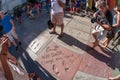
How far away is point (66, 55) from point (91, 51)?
2.77ft

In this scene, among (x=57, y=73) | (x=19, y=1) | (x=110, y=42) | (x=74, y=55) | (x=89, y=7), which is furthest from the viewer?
(x=19, y=1)

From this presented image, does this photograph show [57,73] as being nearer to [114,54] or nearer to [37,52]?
[37,52]

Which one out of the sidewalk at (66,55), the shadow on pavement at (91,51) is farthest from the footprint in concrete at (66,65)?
the shadow on pavement at (91,51)

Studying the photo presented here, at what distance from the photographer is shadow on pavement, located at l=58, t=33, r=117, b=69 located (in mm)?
7977

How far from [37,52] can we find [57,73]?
1215 mm

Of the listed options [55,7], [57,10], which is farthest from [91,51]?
[55,7]

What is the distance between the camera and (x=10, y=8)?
36.7 ft

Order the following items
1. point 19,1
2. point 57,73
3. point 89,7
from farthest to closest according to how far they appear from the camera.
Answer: point 19,1 → point 89,7 → point 57,73

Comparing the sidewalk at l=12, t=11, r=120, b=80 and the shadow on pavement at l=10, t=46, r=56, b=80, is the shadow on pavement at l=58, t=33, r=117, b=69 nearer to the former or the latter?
the sidewalk at l=12, t=11, r=120, b=80

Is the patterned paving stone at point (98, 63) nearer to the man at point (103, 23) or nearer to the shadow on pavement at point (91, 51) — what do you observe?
the shadow on pavement at point (91, 51)

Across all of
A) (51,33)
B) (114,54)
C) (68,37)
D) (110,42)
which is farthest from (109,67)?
(51,33)

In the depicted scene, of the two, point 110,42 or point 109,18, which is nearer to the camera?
point 109,18

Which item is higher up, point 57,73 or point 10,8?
point 10,8

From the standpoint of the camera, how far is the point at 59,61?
7.91 meters
